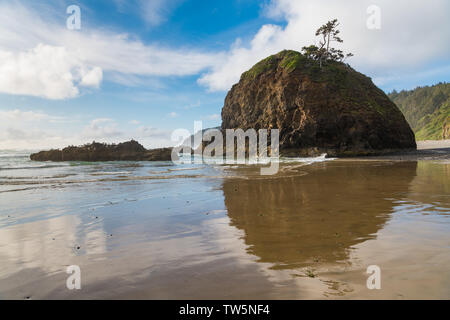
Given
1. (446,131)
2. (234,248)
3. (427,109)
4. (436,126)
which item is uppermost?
(427,109)

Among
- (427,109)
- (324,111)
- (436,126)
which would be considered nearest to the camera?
(324,111)

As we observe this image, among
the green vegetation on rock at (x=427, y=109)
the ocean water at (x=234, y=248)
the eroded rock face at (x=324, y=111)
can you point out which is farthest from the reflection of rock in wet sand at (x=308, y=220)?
the green vegetation on rock at (x=427, y=109)

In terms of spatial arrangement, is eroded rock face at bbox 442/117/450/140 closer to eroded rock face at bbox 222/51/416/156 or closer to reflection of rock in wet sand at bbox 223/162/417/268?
eroded rock face at bbox 222/51/416/156

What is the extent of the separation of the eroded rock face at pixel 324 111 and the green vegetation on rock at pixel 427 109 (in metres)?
83.7

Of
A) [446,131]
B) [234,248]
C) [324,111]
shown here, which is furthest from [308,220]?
[446,131]

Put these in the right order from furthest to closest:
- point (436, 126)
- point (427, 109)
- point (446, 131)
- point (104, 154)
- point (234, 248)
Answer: point (427, 109)
point (436, 126)
point (446, 131)
point (104, 154)
point (234, 248)

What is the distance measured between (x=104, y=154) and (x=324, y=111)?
1384 inches

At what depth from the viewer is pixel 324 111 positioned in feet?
114

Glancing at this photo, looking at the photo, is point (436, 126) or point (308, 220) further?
point (436, 126)

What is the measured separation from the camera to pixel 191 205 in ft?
24.3

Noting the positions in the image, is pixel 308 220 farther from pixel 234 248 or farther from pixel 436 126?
pixel 436 126

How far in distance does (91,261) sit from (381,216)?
5729 mm
